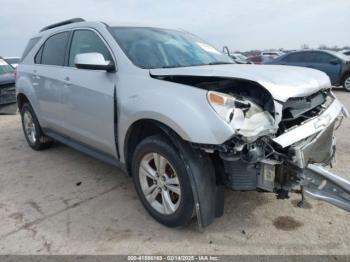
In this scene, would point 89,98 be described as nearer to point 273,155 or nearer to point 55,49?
point 55,49

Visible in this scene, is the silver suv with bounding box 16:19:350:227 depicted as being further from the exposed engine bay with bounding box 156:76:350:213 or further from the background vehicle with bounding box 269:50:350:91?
the background vehicle with bounding box 269:50:350:91

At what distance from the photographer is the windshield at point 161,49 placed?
3363 mm

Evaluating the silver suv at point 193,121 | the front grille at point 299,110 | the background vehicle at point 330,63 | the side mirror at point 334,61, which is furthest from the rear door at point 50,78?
the side mirror at point 334,61

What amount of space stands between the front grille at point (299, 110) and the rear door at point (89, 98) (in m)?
1.60

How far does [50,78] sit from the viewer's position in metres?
4.45

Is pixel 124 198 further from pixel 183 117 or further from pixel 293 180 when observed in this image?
pixel 293 180

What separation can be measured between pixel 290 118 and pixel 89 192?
7.69 ft

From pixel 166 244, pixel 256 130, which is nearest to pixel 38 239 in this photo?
pixel 166 244

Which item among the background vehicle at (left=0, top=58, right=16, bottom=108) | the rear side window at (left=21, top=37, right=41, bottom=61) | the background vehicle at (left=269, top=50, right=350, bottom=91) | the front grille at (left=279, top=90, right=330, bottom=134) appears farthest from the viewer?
the background vehicle at (left=269, top=50, right=350, bottom=91)

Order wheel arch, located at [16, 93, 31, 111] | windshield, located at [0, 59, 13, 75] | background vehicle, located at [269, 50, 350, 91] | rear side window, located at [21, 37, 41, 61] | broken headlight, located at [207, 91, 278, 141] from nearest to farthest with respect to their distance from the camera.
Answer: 1. broken headlight, located at [207, 91, 278, 141]
2. rear side window, located at [21, 37, 41, 61]
3. wheel arch, located at [16, 93, 31, 111]
4. windshield, located at [0, 59, 13, 75]
5. background vehicle, located at [269, 50, 350, 91]

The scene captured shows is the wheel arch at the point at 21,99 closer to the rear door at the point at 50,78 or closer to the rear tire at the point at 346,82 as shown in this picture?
the rear door at the point at 50,78

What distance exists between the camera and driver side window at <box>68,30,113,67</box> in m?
3.56

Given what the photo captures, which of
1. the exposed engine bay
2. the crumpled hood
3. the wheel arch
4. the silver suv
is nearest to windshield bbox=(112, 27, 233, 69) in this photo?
the silver suv

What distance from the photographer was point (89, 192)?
3.83 metres
